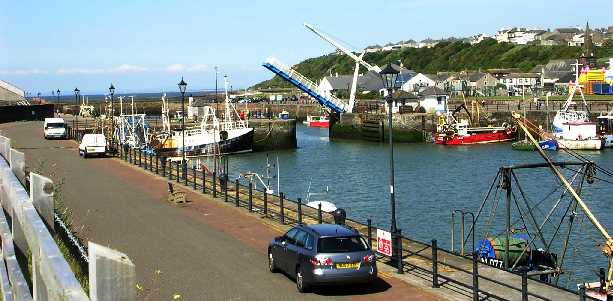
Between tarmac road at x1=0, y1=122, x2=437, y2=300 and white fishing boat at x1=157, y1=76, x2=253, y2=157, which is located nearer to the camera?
tarmac road at x1=0, y1=122, x2=437, y2=300

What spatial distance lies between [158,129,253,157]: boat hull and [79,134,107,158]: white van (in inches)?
950

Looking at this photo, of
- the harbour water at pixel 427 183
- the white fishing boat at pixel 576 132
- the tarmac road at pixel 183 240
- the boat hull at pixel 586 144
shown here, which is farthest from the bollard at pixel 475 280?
the boat hull at pixel 586 144

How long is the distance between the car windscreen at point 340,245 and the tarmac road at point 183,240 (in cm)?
100

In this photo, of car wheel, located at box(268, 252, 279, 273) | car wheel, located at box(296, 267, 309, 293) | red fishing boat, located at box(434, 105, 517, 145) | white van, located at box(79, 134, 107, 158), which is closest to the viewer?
car wheel, located at box(296, 267, 309, 293)

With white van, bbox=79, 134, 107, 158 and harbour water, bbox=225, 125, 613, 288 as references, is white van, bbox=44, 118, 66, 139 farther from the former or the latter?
white van, bbox=79, 134, 107, 158

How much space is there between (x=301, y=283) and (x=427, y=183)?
41.5m

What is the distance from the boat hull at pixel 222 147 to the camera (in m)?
77.8

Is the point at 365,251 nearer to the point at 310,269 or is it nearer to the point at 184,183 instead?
the point at 310,269

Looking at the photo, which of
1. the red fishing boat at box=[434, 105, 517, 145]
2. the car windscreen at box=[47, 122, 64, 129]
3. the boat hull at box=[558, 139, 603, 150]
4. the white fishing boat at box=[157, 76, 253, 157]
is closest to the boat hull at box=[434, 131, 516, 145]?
the red fishing boat at box=[434, 105, 517, 145]

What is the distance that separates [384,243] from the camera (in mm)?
19297

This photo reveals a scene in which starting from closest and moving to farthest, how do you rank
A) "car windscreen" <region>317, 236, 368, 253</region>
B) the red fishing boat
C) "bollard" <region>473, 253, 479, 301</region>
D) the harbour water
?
"bollard" <region>473, 253, 479, 301</region>, "car windscreen" <region>317, 236, 368, 253</region>, the harbour water, the red fishing boat

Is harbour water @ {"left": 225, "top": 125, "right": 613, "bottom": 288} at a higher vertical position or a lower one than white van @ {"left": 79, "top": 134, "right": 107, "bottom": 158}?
lower

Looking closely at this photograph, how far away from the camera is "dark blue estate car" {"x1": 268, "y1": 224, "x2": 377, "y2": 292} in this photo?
52.3 feet

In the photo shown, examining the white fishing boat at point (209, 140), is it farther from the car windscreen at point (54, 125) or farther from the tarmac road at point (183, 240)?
the tarmac road at point (183, 240)
